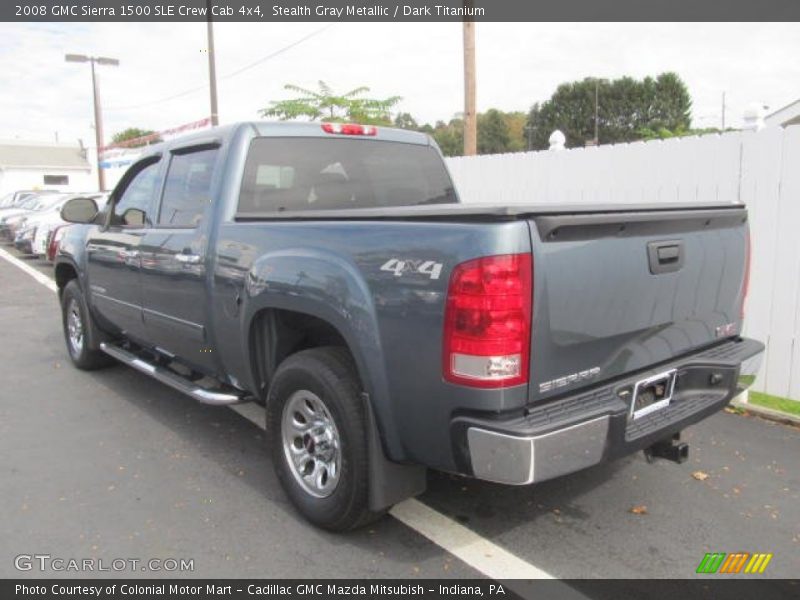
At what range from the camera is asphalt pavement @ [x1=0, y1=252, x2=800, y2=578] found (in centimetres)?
305

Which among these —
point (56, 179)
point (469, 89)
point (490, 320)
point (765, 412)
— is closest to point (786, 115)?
point (469, 89)

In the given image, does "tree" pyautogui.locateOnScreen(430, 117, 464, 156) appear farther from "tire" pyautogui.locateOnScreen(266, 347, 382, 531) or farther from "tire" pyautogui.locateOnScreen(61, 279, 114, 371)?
"tire" pyautogui.locateOnScreen(266, 347, 382, 531)

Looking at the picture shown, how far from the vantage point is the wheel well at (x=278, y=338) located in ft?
11.4

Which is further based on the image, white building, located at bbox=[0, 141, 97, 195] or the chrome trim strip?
white building, located at bbox=[0, 141, 97, 195]

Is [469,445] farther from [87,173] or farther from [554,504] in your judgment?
[87,173]

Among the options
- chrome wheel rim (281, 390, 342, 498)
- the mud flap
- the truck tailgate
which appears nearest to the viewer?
the truck tailgate

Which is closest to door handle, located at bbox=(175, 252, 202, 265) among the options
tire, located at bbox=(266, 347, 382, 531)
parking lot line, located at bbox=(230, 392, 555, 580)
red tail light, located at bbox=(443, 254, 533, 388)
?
tire, located at bbox=(266, 347, 382, 531)

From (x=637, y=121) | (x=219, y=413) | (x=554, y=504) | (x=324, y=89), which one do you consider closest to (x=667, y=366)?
(x=554, y=504)

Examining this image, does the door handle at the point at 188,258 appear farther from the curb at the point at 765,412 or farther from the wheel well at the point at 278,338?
the curb at the point at 765,412

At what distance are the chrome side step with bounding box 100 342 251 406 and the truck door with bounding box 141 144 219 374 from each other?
0.14 meters

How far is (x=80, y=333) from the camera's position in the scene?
6.22m

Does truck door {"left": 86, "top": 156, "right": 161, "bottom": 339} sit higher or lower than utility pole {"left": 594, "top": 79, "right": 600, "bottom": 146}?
lower
